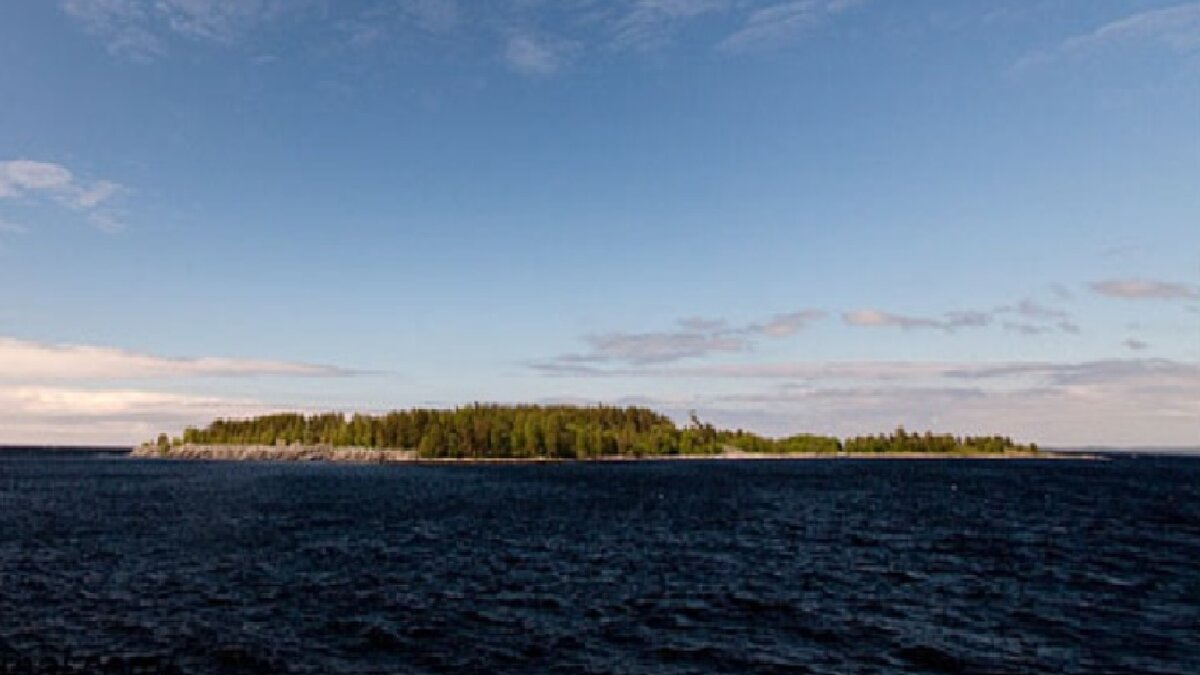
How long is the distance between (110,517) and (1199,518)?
471ft

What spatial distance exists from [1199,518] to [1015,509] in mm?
22434

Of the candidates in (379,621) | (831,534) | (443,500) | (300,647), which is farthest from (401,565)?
(443,500)

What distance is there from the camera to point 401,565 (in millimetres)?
64562

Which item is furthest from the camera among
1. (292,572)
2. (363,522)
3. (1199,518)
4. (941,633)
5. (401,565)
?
(1199,518)

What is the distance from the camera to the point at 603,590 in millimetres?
54562

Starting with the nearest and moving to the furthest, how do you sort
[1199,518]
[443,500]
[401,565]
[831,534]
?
[401,565]
[831,534]
[1199,518]
[443,500]

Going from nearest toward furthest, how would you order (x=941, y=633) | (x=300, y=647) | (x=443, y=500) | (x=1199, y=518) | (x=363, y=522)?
(x=300, y=647) → (x=941, y=633) → (x=363, y=522) → (x=1199, y=518) → (x=443, y=500)

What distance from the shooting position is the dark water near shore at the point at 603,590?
38750 millimetres

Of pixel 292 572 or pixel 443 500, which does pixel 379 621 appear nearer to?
pixel 292 572

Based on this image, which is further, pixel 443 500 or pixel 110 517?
pixel 443 500

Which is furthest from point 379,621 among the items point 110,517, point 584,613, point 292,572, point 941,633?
point 110,517

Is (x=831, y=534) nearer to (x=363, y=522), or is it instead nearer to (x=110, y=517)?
(x=363, y=522)

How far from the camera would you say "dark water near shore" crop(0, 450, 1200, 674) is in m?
38.8

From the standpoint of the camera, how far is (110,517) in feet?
337
